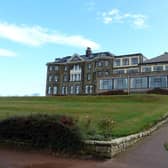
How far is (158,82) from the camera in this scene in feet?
200

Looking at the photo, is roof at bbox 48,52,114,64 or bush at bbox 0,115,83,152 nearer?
bush at bbox 0,115,83,152

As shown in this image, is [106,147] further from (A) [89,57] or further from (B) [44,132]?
(A) [89,57]

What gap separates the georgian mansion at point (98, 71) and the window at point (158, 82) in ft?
4.02

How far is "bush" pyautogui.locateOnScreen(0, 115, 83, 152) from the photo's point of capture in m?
13.9

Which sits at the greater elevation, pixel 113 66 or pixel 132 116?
pixel 113 66

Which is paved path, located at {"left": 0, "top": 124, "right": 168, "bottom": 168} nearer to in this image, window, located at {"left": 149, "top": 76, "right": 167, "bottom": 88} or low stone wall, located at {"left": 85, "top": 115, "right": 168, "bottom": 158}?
low stone wall, located at {"left": 85, "top": 115, "right": 168, "bottom": 158}

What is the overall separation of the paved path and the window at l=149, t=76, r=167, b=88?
46446 mm

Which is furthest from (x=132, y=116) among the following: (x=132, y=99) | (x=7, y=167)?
(x=132, y=99)

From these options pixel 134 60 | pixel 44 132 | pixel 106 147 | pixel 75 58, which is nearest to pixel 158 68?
pixel 134 60

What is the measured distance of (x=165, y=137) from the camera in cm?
1720

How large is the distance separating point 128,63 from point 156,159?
251 ft

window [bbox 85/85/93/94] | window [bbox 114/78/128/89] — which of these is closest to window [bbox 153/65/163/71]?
window [bbox 114/78/128/89]

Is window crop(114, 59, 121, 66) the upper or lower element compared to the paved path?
upper

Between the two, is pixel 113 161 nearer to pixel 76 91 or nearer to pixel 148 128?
pixel 148 128
